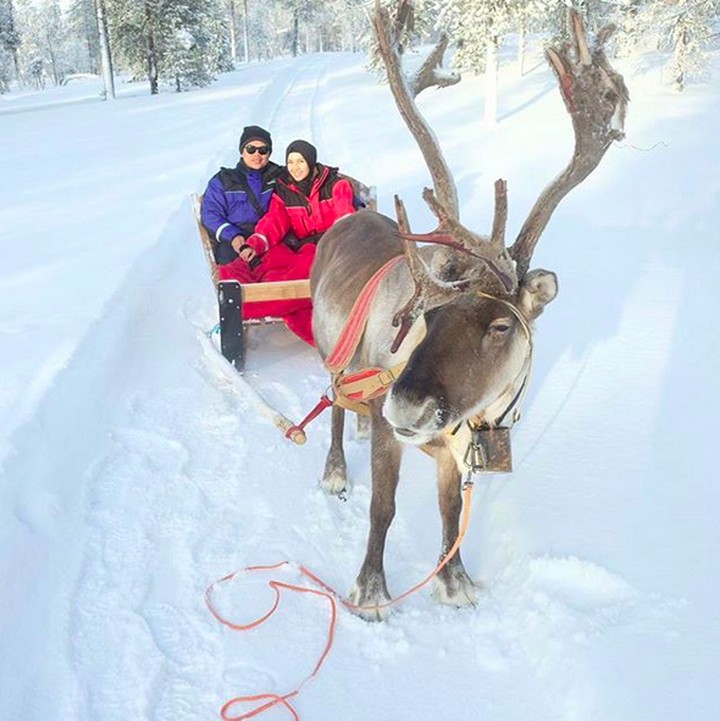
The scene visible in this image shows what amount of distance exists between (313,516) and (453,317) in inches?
74.1

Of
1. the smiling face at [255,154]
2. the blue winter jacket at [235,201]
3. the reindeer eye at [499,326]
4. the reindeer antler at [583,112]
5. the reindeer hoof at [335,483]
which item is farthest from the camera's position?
the smiling face at [255,154]

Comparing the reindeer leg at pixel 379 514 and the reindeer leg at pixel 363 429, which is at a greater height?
the reindeer leg at pixel 379 514

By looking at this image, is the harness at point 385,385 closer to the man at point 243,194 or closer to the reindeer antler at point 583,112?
the reindeer antler at point 583,112

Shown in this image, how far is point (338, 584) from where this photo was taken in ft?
11.8

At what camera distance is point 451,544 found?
3494 millimetres

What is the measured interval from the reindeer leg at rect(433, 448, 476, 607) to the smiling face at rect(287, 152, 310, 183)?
3.80m

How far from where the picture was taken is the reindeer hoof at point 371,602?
336 cm

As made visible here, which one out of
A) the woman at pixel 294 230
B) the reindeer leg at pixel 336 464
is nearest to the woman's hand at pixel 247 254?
the woman at pixel 294 230

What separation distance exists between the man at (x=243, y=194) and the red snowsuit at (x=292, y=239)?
301 mm

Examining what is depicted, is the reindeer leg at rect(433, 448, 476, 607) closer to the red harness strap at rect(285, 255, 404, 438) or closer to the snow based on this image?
the snow

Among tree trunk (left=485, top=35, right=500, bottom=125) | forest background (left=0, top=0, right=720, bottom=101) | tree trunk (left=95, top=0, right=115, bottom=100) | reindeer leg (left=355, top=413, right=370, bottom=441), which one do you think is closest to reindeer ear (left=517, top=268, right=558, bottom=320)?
forest background (left=0, top=0, right=720, bottom=101)

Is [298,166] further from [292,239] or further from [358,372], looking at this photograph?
[358,372]

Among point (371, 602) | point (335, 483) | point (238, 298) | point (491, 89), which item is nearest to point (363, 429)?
point (335, 483)

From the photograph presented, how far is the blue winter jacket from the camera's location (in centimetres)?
674
